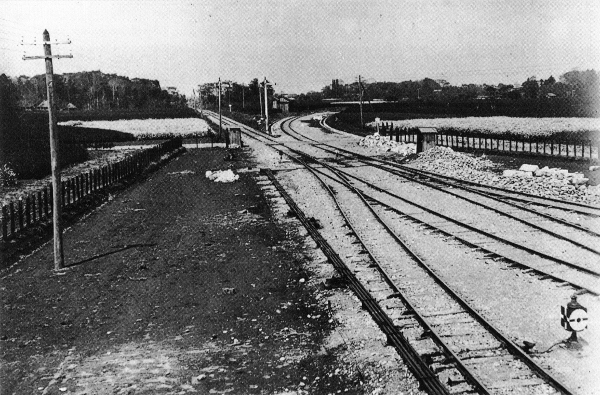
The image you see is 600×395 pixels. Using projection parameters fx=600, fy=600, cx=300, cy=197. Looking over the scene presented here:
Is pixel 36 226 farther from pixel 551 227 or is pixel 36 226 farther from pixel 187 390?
pixel 551 227

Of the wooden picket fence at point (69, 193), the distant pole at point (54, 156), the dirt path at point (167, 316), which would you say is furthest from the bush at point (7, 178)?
the distant pole at point (54, 156)

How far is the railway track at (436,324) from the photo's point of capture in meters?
7.52

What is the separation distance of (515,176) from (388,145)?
1938 cm

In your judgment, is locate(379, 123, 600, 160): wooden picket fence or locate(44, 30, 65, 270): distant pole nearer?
locate(44, 30, 65, 270): distant pole

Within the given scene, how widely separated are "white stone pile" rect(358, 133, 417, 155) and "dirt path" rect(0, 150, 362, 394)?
80.6 feet

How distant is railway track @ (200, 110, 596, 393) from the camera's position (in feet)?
24.7

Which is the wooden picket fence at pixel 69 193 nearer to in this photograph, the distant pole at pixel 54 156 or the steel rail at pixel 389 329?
the distant pole at pixel 54 156

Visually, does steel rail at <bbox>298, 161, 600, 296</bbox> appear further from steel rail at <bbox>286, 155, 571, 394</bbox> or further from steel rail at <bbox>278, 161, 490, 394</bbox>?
steel rail at <bbox>286, 155, 571, 394</bbox>

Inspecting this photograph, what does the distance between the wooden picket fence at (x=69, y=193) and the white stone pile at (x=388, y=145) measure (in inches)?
632

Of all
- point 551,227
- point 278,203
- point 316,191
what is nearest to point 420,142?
point 316,191

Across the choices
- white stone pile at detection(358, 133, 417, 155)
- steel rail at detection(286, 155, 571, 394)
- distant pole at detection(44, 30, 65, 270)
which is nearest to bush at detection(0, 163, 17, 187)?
distant pole at detection(44, 30, 65, 270)

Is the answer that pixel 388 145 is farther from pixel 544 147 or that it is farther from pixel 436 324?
pixel 436 324

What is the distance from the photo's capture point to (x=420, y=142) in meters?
37.8

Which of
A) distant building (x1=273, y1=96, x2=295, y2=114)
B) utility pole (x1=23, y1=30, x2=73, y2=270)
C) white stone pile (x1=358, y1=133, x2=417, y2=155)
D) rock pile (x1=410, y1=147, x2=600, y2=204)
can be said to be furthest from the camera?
distant building (x1=273, y1=96, x2=295, y2=114)
